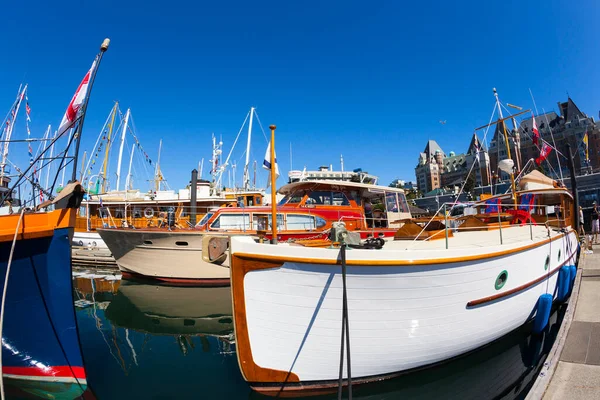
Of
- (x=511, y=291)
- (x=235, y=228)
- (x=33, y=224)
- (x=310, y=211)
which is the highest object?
(x=310, y=211)

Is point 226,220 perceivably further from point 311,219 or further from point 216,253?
point 216,253

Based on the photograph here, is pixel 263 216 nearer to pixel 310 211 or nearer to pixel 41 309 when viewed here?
pixel 310 211

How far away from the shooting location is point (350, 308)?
Result: 4.27 metres

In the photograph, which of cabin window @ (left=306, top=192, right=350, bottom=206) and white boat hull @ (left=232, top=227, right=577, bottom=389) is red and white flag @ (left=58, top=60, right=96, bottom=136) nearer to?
white boat hull @ (left=232, top=227, right=577, bottom=389)

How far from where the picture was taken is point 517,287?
5.84 metres

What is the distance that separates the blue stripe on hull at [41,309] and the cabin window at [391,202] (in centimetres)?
1112

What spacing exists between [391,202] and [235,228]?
6521 mm

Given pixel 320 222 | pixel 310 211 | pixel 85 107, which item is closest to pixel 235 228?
pixel 310 211

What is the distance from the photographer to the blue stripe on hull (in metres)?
4.85

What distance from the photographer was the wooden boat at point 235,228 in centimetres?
1235

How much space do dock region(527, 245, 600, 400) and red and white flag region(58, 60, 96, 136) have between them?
7.62 m

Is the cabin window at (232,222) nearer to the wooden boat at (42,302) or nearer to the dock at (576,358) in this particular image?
the wooden boat at (42,302)

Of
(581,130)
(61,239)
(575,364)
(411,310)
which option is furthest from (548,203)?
(581,130)

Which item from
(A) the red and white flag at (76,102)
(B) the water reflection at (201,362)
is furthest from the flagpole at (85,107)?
(B) the water reflection at (201,362)
